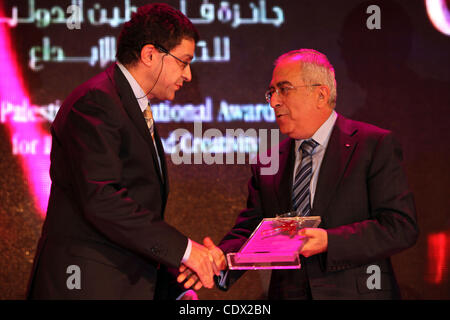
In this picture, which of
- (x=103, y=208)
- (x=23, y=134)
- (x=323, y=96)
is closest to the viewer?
(x=103, y=208)

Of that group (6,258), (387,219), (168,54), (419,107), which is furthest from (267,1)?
(6,258)

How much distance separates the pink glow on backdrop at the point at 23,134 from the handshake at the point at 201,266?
1.65 metres

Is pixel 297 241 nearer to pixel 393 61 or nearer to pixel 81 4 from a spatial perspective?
pixel 393 61

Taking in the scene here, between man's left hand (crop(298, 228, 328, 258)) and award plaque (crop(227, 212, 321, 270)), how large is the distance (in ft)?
0.06

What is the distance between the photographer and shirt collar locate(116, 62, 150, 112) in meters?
2.35

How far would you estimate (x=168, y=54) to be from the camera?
7.93 ft

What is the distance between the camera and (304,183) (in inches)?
99.7

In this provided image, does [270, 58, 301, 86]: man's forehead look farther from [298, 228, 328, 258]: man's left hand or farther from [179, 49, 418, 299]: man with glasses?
[298, 228, 328, 258]: man's left hand

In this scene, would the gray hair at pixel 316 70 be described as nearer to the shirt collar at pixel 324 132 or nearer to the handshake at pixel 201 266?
the shirt collar at pixel 324 132

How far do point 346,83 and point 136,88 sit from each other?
1.81 m
